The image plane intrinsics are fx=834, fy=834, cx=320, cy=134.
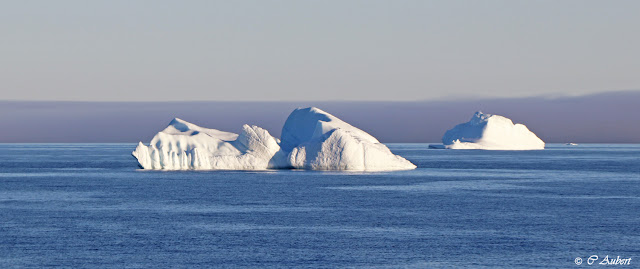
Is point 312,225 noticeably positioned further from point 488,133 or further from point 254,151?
point 488,133

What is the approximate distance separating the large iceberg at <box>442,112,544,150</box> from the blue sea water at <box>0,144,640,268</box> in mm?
118137

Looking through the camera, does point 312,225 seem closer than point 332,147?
Yes

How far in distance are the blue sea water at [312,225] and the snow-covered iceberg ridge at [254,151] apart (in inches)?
468

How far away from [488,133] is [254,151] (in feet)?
367

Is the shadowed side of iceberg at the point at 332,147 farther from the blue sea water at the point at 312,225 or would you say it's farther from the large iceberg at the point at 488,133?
the large iceberg at the point at 488,133

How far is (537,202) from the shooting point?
47.6 meters

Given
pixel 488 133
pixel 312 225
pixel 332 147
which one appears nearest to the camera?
pixel 312 225

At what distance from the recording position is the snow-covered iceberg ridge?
73.7 m

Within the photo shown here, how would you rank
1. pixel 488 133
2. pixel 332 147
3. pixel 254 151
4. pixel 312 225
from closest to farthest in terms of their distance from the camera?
pixel 312 225, pixel 332 147, pixel 254 151, pixel 488 133

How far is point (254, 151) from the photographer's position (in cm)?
7625

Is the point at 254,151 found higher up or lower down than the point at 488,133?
lower down

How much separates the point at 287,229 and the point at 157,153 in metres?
43.7

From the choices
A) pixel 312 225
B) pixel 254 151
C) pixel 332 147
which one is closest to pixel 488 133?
pixel 254 151

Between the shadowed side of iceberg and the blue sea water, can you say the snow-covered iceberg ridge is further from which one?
the blue sea water
